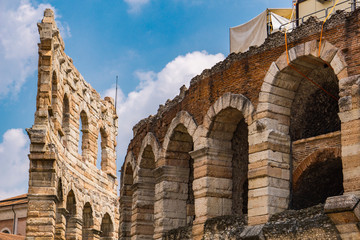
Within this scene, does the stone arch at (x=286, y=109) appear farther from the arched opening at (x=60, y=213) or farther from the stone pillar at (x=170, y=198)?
the arched opening at (x=60, y=213)

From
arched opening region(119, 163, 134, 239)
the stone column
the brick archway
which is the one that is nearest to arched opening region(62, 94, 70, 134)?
arched opening region(119, 163, 134, 239)

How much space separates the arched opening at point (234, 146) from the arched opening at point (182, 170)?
163 cm

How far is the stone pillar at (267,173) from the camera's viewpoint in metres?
13.8

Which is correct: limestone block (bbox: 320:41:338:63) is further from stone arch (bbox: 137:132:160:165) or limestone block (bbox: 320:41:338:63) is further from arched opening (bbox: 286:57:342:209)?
stone arch (bbox: 137:132:160:165)

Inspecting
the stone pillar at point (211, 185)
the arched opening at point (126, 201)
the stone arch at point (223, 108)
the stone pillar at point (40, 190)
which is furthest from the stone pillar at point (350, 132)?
the stone pillar at point (40, 190)

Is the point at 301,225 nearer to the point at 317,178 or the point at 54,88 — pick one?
the point at 317,178

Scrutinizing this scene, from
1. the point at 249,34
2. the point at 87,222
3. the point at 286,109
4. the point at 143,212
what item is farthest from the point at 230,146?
the point at 87,222

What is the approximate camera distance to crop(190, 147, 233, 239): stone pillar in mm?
15438

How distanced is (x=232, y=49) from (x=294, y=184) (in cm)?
649

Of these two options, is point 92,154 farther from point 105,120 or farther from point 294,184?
point 294,184

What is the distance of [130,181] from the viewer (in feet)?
70.2

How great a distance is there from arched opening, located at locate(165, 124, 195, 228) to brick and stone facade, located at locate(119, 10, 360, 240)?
3 centimetres

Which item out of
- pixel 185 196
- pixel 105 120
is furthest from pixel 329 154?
pixel 105 120

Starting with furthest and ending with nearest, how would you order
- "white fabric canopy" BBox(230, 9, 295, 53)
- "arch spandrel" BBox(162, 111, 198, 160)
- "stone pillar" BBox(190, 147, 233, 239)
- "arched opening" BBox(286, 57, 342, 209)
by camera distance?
"white fabric canopy" BBox(230, 9, 295, 53) → "arch spandrel" BBox(162, 111, 198, 160) → "stone pillar" BBox(190, 147, 233, 239) → "arched opening" BBox(286, 57, 342, 209)
